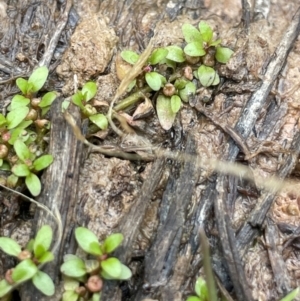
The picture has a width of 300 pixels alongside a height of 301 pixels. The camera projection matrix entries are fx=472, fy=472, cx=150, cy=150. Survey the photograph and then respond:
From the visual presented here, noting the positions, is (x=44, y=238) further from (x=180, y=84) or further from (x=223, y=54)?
(x=223, y=54)

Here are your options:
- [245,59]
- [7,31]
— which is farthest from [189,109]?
[7,31]

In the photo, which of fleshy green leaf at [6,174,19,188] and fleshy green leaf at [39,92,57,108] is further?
fleshy green leaf at [39,92,57,108]

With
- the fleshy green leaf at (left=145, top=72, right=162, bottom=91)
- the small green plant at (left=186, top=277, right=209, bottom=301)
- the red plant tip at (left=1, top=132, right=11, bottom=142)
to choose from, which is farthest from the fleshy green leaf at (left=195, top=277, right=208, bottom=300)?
the red plant tip at (left=1, top=132, right=11, bottom=142)

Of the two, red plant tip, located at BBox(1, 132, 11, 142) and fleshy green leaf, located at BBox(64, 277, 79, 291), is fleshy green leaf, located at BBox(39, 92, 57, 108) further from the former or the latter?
fleshy green leaf, located at BBox(64, 277, 79, 291)

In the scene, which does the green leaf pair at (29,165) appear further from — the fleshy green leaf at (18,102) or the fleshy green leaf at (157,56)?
the fleshy green leaf at (157,56)

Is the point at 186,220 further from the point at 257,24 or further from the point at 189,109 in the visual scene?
the point at 257,24

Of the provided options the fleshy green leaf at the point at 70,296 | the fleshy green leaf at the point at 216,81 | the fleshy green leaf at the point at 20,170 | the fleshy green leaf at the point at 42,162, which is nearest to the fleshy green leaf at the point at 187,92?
the fleshy green leaf at the point at 216,81
